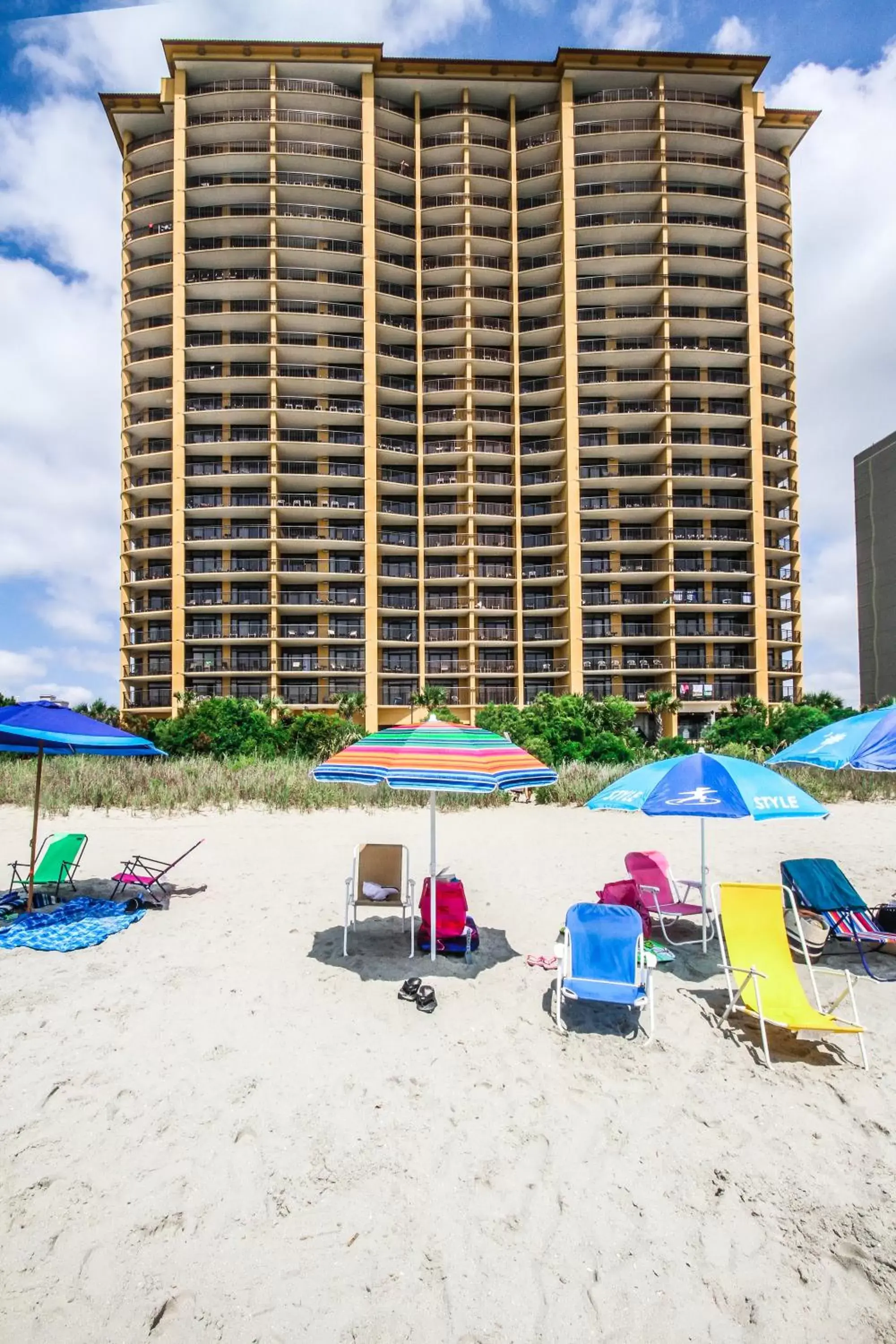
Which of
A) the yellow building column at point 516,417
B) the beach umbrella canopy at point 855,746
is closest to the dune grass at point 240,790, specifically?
the beach umbrella canopy at point 855,746

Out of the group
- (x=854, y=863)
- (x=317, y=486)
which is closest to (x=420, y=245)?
(x=317, y=486)

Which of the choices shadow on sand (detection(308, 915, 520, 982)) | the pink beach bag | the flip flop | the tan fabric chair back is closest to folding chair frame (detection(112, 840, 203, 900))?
shadow on sand (detection(308, 915, 520, 982))

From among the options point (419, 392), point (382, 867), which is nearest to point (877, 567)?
point (419, 392)

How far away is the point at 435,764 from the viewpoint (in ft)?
18.7

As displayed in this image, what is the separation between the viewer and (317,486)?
39.9 m

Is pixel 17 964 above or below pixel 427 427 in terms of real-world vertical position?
below

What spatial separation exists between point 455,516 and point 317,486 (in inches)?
324

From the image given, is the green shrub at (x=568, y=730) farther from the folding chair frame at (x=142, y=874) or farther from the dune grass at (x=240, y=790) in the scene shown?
the folding chair frame at (x=142, y=874)

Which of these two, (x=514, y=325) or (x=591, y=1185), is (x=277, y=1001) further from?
(x=514, y=325)

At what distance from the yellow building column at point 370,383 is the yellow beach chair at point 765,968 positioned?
33.7 metres

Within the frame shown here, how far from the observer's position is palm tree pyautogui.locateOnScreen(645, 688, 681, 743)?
38.6 metres

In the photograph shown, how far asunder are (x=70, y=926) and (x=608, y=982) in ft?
18.8

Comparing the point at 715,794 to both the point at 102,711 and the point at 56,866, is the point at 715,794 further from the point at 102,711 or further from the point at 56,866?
the point at 102,711

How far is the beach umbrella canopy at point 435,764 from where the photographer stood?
557 cm
